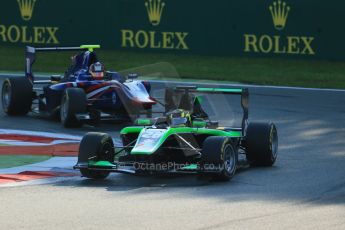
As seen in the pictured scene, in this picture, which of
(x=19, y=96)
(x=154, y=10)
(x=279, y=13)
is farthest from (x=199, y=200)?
(x=154, y=10)

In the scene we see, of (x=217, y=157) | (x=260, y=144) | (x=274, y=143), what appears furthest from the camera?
(x=274, y=143)

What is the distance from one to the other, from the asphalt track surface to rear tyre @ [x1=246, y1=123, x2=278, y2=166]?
16 centimetres

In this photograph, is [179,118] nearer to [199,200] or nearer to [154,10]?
[199,200]

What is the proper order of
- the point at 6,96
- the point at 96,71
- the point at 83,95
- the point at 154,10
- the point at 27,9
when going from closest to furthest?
the point at 83,95 → the point at 96,71 → the point at 6,96 → the point at 154,10 → the point at 27,9

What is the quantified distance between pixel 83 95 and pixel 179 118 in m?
4.41

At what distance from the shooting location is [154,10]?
25625 mm

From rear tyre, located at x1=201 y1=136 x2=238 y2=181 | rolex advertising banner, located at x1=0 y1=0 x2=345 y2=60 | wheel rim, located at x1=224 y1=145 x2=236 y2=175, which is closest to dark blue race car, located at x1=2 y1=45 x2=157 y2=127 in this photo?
wheel rim, located at x1=224 y1=145 x2=236 y2=175

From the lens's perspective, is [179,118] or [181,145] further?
[179,118]

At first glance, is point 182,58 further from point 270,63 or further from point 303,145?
point 303,145

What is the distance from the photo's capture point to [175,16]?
25.3m

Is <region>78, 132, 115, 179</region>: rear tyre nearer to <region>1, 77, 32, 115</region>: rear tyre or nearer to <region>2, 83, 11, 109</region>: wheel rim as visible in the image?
<region>1, 77, 32, 115</region>: rear tyre

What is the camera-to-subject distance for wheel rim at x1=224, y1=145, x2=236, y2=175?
10.9 meters

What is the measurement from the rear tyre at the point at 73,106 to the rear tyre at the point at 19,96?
1.51m

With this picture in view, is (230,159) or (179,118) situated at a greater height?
(179,118)
